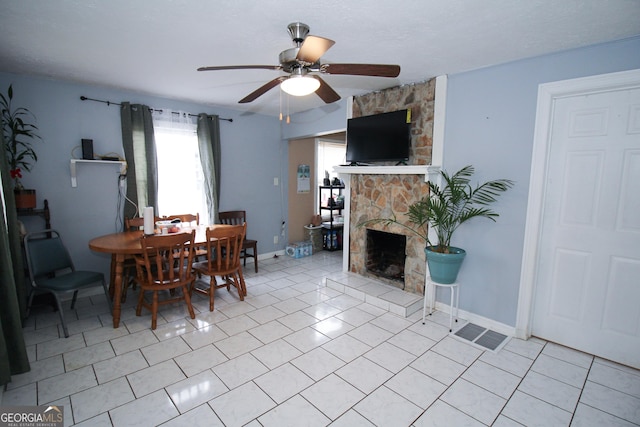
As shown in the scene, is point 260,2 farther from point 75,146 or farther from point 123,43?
point 75,146

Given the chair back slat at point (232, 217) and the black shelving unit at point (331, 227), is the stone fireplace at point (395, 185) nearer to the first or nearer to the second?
the black shelving unit at point (331, 227)

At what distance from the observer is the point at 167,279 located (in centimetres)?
288

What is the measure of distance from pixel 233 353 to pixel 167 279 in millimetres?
1015

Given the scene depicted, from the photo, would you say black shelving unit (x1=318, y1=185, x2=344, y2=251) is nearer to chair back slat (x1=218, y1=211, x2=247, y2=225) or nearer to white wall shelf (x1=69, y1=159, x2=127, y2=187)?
chair back slat (x1=218, y1=211, x2=247, y2=225)

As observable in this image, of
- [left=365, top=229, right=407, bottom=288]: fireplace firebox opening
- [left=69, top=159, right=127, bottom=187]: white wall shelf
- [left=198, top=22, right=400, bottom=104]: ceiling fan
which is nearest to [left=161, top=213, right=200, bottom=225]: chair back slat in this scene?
[left=69, top=159, right=127, bottom=187]: white wall shelf

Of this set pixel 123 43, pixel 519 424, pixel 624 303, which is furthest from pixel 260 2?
pixel 624 303

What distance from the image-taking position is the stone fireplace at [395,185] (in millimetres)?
3203

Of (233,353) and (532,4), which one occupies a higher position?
(532,4)

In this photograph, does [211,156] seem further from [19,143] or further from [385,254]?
[385,254]

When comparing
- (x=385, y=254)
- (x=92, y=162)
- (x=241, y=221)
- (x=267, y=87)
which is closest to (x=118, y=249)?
(x=92, y=162)

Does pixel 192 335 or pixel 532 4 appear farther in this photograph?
pixel 192 335

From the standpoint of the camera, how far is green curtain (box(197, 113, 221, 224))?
418 centimetres

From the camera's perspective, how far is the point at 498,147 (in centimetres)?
268

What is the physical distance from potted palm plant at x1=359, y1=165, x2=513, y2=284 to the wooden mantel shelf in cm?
8
